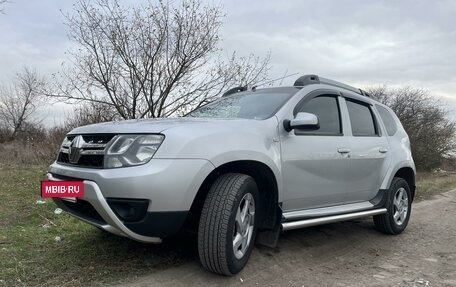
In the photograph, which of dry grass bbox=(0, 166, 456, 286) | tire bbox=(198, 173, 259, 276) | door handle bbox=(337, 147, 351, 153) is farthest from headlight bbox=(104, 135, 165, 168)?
door handle bbox=(337, 147, 351, 153)

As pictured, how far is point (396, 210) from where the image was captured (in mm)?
5770

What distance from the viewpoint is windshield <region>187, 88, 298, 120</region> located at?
13.6 ft

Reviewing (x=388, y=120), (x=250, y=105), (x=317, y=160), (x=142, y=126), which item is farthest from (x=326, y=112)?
(x=142, y=126)

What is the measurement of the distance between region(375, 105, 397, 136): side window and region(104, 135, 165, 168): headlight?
3.69m

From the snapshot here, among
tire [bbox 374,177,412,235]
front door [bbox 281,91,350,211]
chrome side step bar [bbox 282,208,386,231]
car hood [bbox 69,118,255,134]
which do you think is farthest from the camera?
tire [bbox 374,177,412,235]

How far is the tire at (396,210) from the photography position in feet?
18.0

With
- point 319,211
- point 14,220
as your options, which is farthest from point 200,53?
point 319,211

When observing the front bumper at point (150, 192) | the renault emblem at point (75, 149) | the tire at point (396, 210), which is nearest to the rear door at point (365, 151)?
the tire at point (396, 210)

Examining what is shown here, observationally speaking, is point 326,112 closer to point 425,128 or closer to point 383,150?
point 383,150

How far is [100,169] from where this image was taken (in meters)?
3.18

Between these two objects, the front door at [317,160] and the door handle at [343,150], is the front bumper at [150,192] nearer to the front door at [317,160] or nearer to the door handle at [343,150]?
the front door at [317,160]

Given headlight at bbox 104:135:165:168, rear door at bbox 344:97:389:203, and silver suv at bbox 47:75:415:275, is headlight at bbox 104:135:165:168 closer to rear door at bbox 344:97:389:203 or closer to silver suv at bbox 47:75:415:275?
silver suv at bbox 47:75:415:275

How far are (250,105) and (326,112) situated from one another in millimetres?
878

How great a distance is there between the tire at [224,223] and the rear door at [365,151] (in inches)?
67.3
